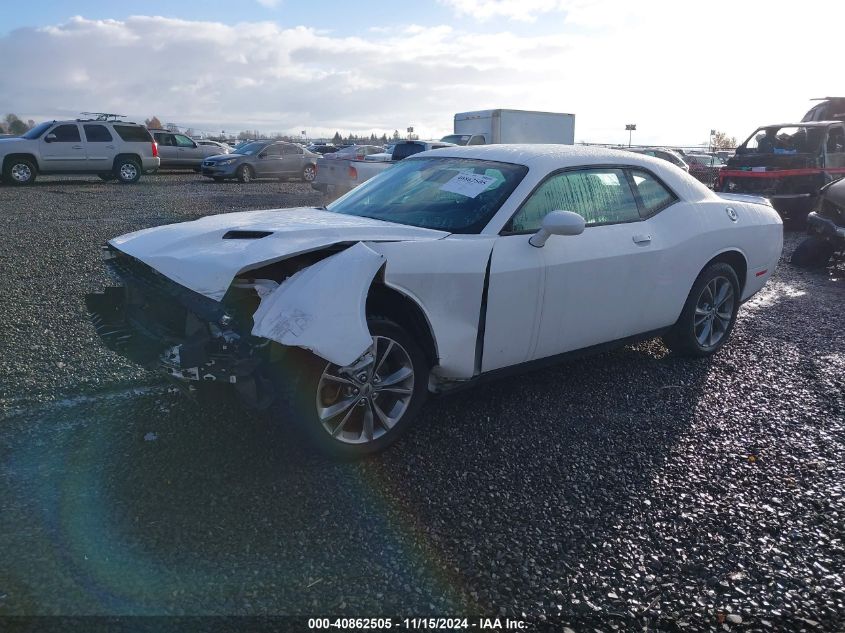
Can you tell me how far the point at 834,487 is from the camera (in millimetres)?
3426

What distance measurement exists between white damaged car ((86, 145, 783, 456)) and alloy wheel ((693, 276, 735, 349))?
0.42 ft

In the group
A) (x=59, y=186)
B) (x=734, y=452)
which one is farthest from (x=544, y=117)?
(x=734, y=452)

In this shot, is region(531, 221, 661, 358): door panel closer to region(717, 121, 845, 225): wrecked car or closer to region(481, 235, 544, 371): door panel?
region(481, 235, 544, 371): door panel

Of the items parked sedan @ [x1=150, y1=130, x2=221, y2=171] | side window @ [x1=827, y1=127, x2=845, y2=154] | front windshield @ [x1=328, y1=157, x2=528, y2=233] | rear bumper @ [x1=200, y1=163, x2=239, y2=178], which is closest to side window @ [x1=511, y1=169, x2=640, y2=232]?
front windshield @ [x1=328, y1=157, x2=528, y2=233]

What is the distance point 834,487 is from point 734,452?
50cm

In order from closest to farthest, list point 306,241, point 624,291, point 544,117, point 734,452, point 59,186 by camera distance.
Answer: point 306,241
point 734,452
point 624,291
point 59,186
point 544,117

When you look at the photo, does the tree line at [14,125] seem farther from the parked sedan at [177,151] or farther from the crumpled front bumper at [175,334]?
the crumpled front bumper at [175,334]

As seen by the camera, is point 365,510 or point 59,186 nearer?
point 365,510

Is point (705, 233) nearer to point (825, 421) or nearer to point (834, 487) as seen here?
point (825, 421)

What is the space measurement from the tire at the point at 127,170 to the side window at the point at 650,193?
735 inches

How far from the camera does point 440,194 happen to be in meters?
4.21

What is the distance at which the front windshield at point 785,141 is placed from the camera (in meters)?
13.4

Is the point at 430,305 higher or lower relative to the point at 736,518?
higher

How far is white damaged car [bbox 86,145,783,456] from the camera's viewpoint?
3148 millimetres
